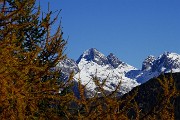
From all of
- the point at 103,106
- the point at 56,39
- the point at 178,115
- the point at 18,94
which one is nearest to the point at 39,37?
the point at 56,39

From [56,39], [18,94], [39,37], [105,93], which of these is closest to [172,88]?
[105,93]

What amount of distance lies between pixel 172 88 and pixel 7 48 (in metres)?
2.74

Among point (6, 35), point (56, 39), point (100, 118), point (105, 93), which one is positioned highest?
point (56, 39)

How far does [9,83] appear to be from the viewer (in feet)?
21.4

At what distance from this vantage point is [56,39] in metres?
9.61

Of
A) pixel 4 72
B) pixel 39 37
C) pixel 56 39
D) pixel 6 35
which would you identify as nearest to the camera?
pixel 4 72

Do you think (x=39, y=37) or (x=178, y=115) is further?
(x=178, y=115)

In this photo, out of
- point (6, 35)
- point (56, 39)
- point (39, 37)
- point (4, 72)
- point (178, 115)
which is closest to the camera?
point (4, 72)

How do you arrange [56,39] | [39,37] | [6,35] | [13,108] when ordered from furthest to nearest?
[39,37]
[56,39]
[13,108]
[6,35]

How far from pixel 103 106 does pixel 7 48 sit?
2241mm

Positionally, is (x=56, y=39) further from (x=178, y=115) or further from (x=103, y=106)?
(x=178, y=115)

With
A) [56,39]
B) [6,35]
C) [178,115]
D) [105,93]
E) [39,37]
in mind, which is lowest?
[105,93]

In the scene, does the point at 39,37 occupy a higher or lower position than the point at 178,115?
lower

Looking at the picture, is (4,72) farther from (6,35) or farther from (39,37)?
(39,37)
